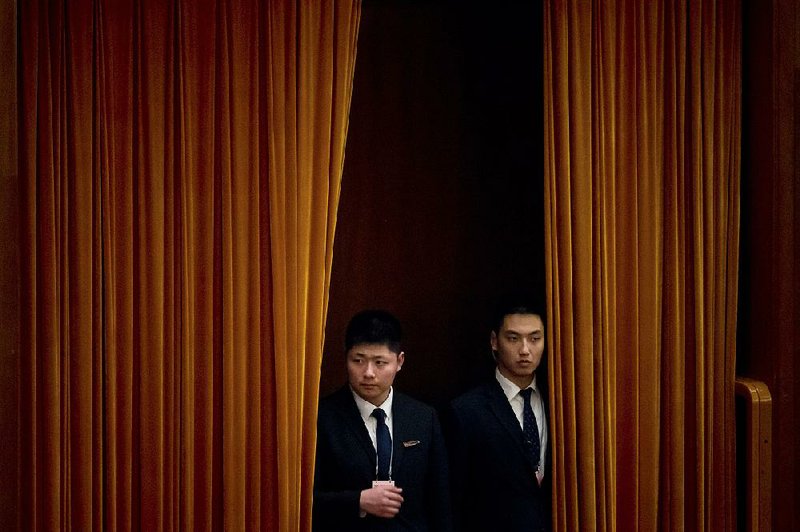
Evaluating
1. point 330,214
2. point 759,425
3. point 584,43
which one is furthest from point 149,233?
point 759,425

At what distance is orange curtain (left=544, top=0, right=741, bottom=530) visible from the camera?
115 inches

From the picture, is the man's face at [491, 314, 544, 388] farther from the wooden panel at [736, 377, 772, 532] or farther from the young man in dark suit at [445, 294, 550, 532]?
the wooden panel at [736, 377, 772, 532]

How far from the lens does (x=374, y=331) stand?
2.88 m

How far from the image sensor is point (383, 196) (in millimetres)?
3650

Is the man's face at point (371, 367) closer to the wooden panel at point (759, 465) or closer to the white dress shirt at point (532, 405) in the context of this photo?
the white dress shirt at point (532, 405)

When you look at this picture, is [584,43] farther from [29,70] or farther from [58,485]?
[58,485]

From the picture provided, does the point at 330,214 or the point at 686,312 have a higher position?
the point at 330,214

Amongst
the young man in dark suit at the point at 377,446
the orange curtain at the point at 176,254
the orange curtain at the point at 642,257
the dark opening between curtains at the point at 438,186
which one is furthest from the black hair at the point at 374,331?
the dark opening between curtains at the point at 438,186

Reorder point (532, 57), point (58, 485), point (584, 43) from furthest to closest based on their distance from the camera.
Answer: point (532, 57) < point (584, 43) < point (58, 485)

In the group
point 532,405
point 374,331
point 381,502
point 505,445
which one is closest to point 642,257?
point 532,405

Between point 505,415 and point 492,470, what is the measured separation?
17 centimetres

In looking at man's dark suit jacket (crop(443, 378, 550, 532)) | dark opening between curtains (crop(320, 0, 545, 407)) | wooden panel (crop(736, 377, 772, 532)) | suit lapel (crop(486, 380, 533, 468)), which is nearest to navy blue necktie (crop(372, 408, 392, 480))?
man's dark suit jacket (crop(443, 378, 550, 532))

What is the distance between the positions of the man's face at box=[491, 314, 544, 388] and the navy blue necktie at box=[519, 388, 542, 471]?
3.2 inches

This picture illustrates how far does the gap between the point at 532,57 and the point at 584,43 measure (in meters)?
0.66
